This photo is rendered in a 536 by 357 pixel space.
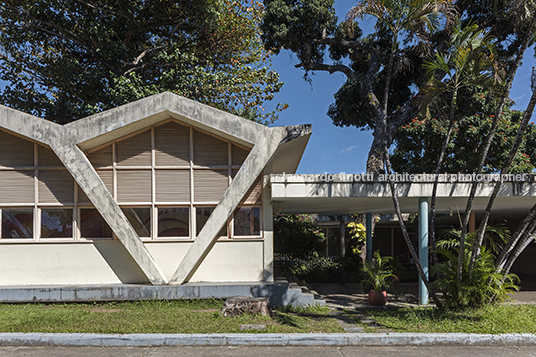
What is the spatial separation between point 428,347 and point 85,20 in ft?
59.9

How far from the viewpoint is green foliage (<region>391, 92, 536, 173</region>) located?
1794cm

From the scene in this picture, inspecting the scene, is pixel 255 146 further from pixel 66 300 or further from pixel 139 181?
pixel 66 300

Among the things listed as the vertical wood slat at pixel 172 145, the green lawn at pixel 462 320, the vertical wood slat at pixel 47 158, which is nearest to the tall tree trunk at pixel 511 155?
the green lawn at pixel 462 320

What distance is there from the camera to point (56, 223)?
1061 centimetres

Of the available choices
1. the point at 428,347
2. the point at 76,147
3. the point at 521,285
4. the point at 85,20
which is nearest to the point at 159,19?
the point at 85,20

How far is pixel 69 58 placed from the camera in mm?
19531

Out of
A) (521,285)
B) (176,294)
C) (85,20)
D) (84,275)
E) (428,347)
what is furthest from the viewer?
(85,20)

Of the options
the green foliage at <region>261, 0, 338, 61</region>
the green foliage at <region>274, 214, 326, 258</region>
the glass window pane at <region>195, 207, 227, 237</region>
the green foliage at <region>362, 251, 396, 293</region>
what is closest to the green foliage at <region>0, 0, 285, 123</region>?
the green foliage at <region>261, 0, 338, 61</region>

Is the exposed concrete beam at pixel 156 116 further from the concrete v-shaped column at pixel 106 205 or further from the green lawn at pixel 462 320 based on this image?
the green lawn at pixel 462 320

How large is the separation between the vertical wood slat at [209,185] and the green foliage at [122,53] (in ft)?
26.8

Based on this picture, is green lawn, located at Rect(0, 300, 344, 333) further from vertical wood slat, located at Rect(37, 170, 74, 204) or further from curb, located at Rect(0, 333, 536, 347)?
vertical wood slat, located at Rect(37, 170, 74, 204)

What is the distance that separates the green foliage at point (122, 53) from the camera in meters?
17.9

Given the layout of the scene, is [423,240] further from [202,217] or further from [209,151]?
[209,151]

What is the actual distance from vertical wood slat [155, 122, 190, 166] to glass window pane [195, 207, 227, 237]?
1288 millimetres
